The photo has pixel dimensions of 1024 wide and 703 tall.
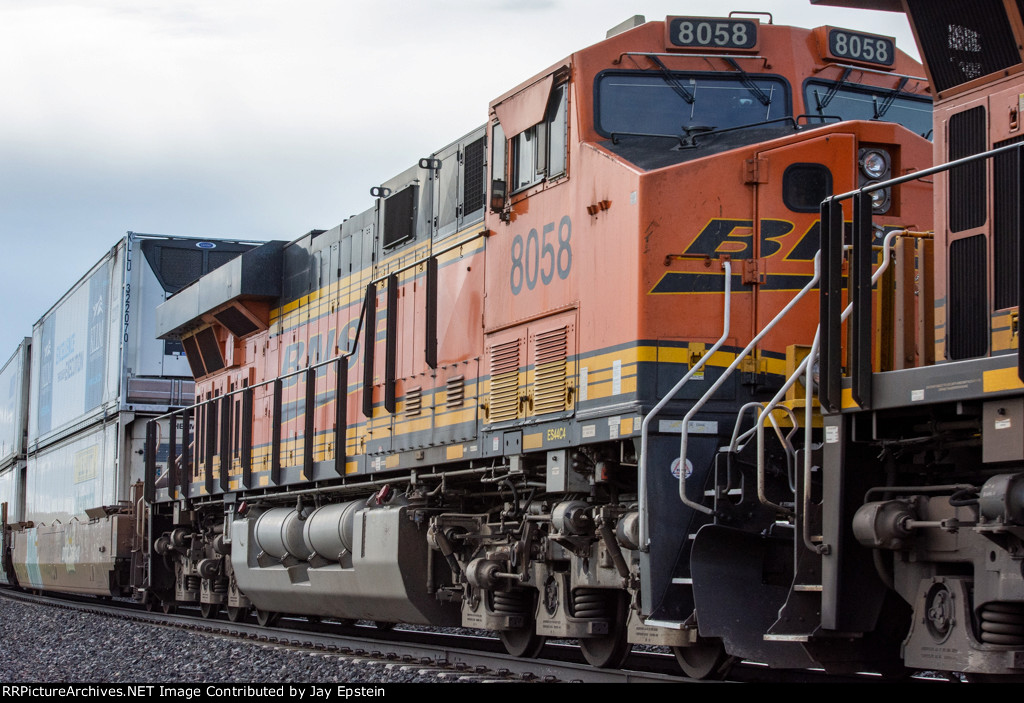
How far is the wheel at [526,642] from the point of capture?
9.25m

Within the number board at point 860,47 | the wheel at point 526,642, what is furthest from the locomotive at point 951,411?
the wheel at point 526,642

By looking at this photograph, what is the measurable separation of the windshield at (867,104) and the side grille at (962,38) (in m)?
1.97

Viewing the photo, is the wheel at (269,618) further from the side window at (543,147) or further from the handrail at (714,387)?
the handrail at (714,387)

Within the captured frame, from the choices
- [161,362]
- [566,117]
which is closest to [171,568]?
[161,362]

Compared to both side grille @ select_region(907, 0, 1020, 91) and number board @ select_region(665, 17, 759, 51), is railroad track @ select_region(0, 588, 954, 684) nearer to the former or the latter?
side grille @ select_region(907, 0, 1020, 91)

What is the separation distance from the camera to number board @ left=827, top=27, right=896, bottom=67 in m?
8.04

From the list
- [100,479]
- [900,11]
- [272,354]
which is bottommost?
[100,479]

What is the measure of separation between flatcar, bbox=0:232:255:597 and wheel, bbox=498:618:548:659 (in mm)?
9430

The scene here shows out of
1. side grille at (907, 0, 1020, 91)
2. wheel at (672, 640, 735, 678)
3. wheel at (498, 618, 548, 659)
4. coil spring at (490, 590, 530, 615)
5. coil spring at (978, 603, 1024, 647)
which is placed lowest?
wheel at (498, 618, 548, 659)

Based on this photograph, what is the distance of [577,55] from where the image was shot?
26.0 ft

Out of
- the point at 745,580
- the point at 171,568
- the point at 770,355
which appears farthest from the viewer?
the point at 171,568

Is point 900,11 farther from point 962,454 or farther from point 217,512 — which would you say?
point 217,512

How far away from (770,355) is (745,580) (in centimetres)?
138

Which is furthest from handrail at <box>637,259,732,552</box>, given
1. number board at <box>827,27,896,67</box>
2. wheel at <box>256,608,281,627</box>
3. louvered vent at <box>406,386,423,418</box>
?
wheel at <box>256,608,281,627</box>
